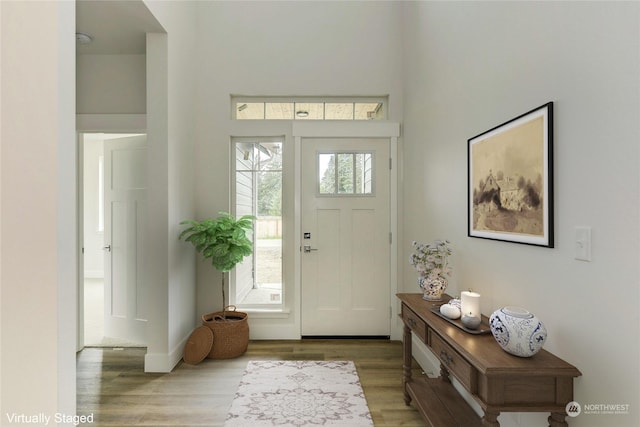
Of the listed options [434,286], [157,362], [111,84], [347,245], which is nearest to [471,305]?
[434,286]

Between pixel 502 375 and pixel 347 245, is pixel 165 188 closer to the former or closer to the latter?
pixel 347 245

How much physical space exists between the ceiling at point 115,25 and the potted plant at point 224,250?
1568 mm

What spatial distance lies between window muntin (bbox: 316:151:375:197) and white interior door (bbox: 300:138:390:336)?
0.4 inches

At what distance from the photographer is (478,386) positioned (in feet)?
4.09

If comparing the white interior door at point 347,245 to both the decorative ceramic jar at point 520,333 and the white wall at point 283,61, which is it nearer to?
the white wall at point 283,61

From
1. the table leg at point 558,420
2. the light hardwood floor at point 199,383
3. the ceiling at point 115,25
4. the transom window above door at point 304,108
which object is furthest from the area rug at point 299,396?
the ceiling at point 115,25

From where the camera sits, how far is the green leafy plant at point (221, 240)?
2.74m

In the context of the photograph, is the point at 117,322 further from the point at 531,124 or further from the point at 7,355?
the point at 531,124

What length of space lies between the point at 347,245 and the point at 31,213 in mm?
2501

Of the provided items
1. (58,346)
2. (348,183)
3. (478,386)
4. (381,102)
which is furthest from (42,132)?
(381,102)

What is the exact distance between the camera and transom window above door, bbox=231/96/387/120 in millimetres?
3361

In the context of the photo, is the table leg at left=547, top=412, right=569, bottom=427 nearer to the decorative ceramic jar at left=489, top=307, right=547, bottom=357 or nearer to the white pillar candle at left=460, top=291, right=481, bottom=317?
the decorative ceramic jar at left=489, top=307, right=547, bottom=357

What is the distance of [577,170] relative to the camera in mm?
1178

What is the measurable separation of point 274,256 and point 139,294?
134 centimetres
